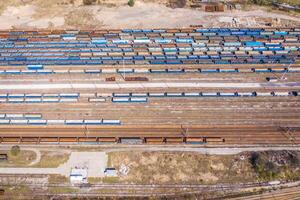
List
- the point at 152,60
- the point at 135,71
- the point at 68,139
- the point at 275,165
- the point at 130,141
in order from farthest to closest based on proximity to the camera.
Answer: the point at 152,60, the point at 135,71, the point at 68,139, the point at 130,141, the point at 275,165

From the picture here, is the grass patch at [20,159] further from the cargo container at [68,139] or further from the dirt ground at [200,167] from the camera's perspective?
the dirt ground at [200,167]

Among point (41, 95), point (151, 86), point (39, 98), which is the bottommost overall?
point (39, 98)

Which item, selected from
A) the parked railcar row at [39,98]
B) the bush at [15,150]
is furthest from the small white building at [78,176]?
the parked railcar row at [39,98]

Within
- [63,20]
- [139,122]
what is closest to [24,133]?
[139,122]

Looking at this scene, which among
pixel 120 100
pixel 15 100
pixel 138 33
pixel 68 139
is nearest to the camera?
pixel 68 139

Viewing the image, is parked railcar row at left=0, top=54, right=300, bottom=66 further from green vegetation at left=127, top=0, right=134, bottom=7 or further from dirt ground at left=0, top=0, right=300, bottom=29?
green vegetation at left=127, top=0, right=134, bottom=7

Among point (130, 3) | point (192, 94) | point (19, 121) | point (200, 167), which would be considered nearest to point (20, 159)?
point (19, 121)

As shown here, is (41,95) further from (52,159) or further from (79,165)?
(79,165)
